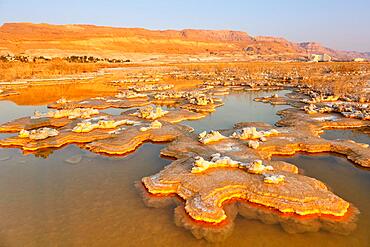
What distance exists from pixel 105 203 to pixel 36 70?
4490 centimetres

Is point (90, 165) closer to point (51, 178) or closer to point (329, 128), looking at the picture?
point (51, 178)

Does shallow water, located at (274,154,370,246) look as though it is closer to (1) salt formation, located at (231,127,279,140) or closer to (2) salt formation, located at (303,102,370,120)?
(1) salt formation, located at (231,127,279,140)

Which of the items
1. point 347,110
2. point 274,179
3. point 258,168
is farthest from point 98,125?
point 347,110

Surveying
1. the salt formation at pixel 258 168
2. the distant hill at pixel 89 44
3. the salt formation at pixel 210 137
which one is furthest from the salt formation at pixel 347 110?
the distant hill at pixel 89 44

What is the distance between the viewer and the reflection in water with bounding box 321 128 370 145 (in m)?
14.5

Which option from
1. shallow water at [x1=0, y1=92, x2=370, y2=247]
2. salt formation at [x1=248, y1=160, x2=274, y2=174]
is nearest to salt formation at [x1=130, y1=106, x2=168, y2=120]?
shallow water at [x1=0, y1=92, x2=370, y2=247]

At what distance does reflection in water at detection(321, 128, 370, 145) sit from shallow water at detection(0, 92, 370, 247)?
10.3ft

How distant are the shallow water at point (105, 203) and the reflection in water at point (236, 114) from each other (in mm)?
4563

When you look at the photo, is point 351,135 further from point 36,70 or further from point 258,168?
point 36,70

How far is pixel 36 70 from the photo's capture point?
46719 millimetres

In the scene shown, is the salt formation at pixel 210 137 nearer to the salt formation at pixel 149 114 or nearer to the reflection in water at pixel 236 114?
the reflection in water at pixel 236 114

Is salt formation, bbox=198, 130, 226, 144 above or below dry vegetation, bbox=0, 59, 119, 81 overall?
above

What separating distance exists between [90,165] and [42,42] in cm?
8531

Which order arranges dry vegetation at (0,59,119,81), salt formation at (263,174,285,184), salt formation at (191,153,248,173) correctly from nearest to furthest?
salt formation at (263,174,285,184) < salt formation at (191,153,248,173) < dry vegetation at (0,59,119,81)
